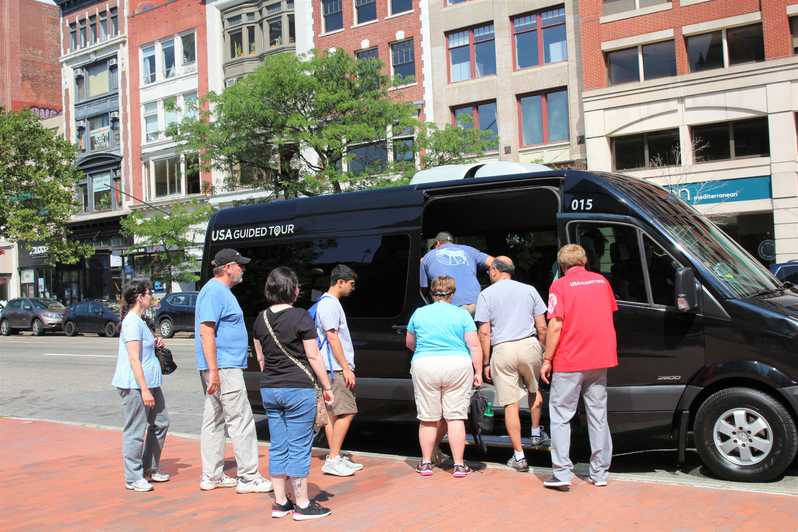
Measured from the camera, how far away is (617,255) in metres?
7.27

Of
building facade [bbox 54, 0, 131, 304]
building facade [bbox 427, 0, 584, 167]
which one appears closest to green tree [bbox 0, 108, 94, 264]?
building facade [bbox 54, 0, 131, 304]

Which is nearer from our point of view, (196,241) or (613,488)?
(613,488)

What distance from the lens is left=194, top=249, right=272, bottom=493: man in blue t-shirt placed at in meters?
6.49

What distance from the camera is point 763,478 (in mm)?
6395

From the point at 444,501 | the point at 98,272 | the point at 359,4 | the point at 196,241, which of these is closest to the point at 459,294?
the point at 444,501

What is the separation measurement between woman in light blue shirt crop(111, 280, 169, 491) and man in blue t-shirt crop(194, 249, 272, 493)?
0.50 metres

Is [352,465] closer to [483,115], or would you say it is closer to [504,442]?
[504,442]

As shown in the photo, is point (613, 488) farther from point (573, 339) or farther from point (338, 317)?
point (338, 317)

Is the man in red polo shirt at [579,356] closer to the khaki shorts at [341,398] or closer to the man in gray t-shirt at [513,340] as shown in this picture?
the man in gray t-shirt at [513,340]

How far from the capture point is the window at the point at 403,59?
33.2 m

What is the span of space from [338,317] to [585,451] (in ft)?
9.68

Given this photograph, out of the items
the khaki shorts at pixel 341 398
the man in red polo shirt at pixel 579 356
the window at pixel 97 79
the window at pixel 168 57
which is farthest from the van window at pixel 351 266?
the window at pixel 97 79

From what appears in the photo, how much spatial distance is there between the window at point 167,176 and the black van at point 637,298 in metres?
34.4

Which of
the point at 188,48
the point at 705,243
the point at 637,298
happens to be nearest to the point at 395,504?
the point at 637,298
